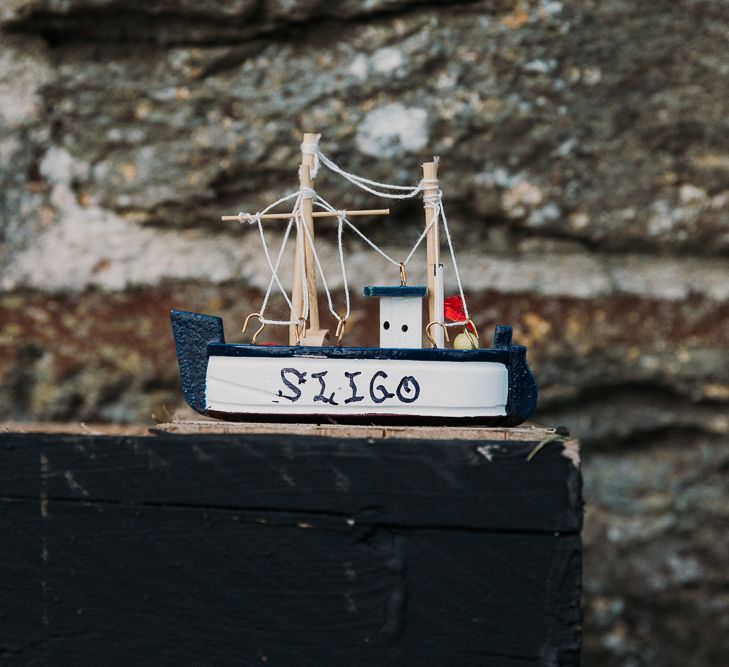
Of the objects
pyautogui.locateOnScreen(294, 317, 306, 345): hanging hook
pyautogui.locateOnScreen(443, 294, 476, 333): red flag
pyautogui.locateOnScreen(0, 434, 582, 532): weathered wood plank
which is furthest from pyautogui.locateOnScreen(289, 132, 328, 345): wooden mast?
pyautogui.locateOnScreen(0, 434, 582, 532): weathered wood plank

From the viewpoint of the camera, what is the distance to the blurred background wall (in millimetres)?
1102

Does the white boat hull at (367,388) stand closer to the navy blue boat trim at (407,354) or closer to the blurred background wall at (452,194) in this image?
the navy blue boat trim at (407,354)

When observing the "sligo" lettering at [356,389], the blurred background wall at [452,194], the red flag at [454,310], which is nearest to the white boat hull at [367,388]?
the "sligo" lettering at [356,389]

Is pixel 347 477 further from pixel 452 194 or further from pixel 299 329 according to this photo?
pixel 452 194

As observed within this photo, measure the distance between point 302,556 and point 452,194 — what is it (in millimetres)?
659

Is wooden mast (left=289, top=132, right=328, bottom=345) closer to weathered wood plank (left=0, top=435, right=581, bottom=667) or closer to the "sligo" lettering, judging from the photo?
the "sligo" lettering

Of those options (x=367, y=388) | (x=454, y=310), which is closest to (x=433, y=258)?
(x=454, y=310)

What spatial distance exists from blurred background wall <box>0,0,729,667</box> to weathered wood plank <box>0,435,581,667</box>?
1.79 ft

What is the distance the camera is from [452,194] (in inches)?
44.8

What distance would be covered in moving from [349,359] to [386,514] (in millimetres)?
183

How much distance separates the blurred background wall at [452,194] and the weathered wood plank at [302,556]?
1.79ft

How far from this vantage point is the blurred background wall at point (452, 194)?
110 centimetres

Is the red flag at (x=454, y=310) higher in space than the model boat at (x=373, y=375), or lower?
higher

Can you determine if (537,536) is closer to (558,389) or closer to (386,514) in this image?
(386,514)
